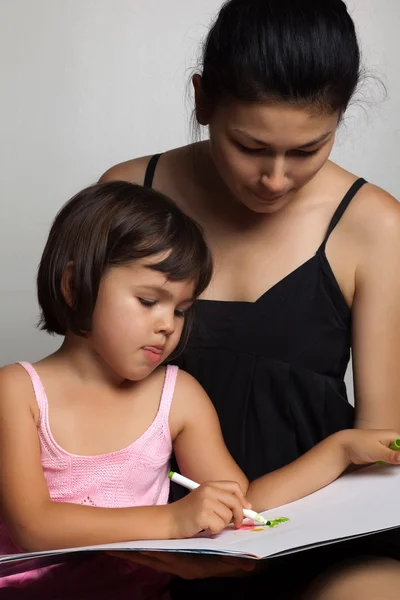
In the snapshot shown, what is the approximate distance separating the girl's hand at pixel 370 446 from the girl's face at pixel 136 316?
0.29 meters

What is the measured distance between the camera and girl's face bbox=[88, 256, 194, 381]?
1.48 m

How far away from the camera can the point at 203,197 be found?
187cm

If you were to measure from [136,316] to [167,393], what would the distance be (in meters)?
0.17

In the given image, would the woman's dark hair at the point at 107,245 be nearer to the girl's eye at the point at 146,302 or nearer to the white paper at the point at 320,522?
the girl's eye at the point at 146,302

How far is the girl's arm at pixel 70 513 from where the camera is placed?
1290 mm

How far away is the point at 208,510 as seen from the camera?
1277mm

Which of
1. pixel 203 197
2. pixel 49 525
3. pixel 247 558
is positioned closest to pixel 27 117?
pixel 203 197

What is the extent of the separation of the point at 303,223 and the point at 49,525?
74cm

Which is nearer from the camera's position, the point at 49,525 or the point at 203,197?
the point at 49,525

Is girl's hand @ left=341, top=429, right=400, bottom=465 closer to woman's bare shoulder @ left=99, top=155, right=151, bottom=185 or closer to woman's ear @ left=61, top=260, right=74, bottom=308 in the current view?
woman's ear @ left=61, top=260, right=74, bottom=308

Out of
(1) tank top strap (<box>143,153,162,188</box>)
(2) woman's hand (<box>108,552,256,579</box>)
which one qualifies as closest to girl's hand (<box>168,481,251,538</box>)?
(2) woman's hand (<box>108,552,256,579</box>)

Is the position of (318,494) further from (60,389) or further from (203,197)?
(203,197)

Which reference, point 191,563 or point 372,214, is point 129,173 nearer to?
point 372,214

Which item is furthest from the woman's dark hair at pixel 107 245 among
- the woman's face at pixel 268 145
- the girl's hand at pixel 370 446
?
the girl's hand at pixel 370 446
